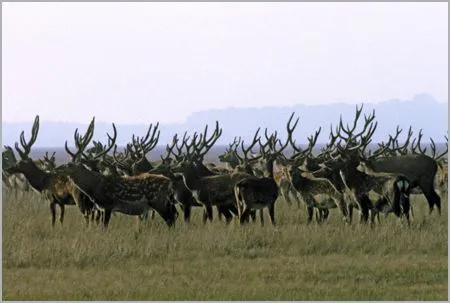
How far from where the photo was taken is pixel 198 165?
46.8 feet

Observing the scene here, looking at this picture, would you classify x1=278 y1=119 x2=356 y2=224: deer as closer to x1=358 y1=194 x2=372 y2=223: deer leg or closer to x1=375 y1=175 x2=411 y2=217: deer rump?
x1=358 y1=194 x2=372 y2=223: deer leg

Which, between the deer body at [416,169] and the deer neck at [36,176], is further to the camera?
the deer body at [416,169]

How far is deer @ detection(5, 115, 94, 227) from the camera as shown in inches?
521

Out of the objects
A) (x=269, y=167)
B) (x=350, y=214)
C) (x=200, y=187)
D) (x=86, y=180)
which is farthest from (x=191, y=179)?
(x=350, y=214)

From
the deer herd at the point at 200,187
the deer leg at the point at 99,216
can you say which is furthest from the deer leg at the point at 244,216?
the deer leg at the point at 99,216

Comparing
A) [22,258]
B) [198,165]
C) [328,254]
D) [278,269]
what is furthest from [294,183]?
[22,258]

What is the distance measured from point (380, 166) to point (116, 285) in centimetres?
764

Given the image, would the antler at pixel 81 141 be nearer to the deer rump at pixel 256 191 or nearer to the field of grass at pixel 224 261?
the field of grass at pixel 224 261

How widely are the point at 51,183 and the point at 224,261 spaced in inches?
175

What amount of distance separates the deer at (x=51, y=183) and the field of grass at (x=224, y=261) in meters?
0.37

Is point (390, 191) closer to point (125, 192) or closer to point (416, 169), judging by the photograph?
point (416, 169)

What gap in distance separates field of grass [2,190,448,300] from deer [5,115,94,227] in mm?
366

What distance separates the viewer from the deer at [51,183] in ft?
43.4

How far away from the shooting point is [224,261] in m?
10.6
